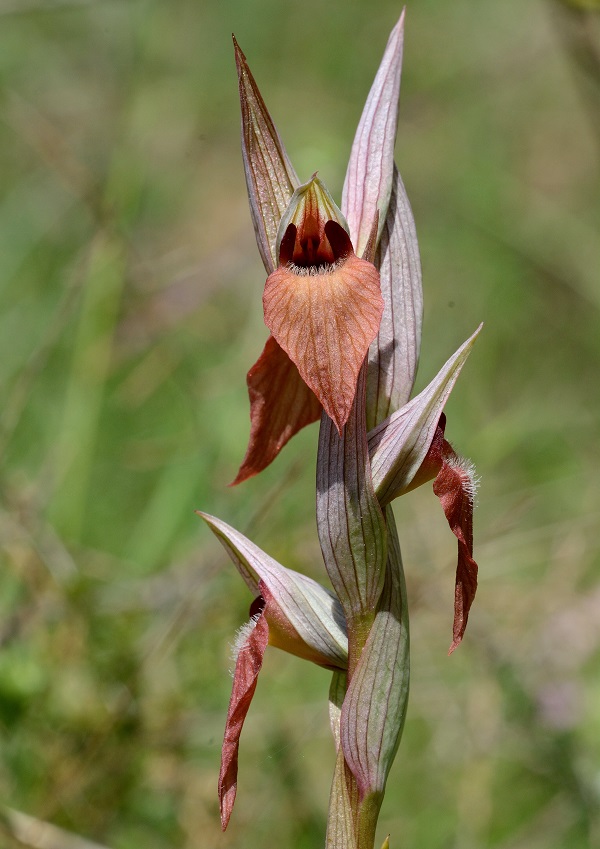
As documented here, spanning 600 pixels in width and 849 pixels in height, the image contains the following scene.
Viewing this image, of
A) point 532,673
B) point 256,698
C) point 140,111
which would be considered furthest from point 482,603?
point 140,111

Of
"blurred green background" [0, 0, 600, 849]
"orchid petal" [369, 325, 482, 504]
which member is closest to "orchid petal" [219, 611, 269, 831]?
"orchid petal" [369, 325, 482, 504]

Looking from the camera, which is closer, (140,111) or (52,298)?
(52,298)

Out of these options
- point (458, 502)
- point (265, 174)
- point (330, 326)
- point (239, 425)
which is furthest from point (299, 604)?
point (239, 425)

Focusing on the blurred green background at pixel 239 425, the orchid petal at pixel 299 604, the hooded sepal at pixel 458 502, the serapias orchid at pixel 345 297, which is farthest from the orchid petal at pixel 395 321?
the blurred green background at pixel 239 425

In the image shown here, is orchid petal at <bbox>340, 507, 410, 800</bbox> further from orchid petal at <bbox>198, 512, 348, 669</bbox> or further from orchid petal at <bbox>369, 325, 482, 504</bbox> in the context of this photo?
orchid petal at <bbox>369, 325, 482, 504</bbox>

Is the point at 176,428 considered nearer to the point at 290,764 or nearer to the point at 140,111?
the point at 290,764

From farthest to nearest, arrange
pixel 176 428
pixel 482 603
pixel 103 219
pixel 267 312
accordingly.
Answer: pixel 176 428 < pixel 482 603 < pixel 103 219 < pixel 267 312

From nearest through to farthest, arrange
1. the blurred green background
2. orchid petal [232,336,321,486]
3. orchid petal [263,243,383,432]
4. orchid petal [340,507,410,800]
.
→ orchid petal [263,243,383,432] → orchid petal [340,507,410,800] → orchid petal [232,336,321,486] → the blurred green background
